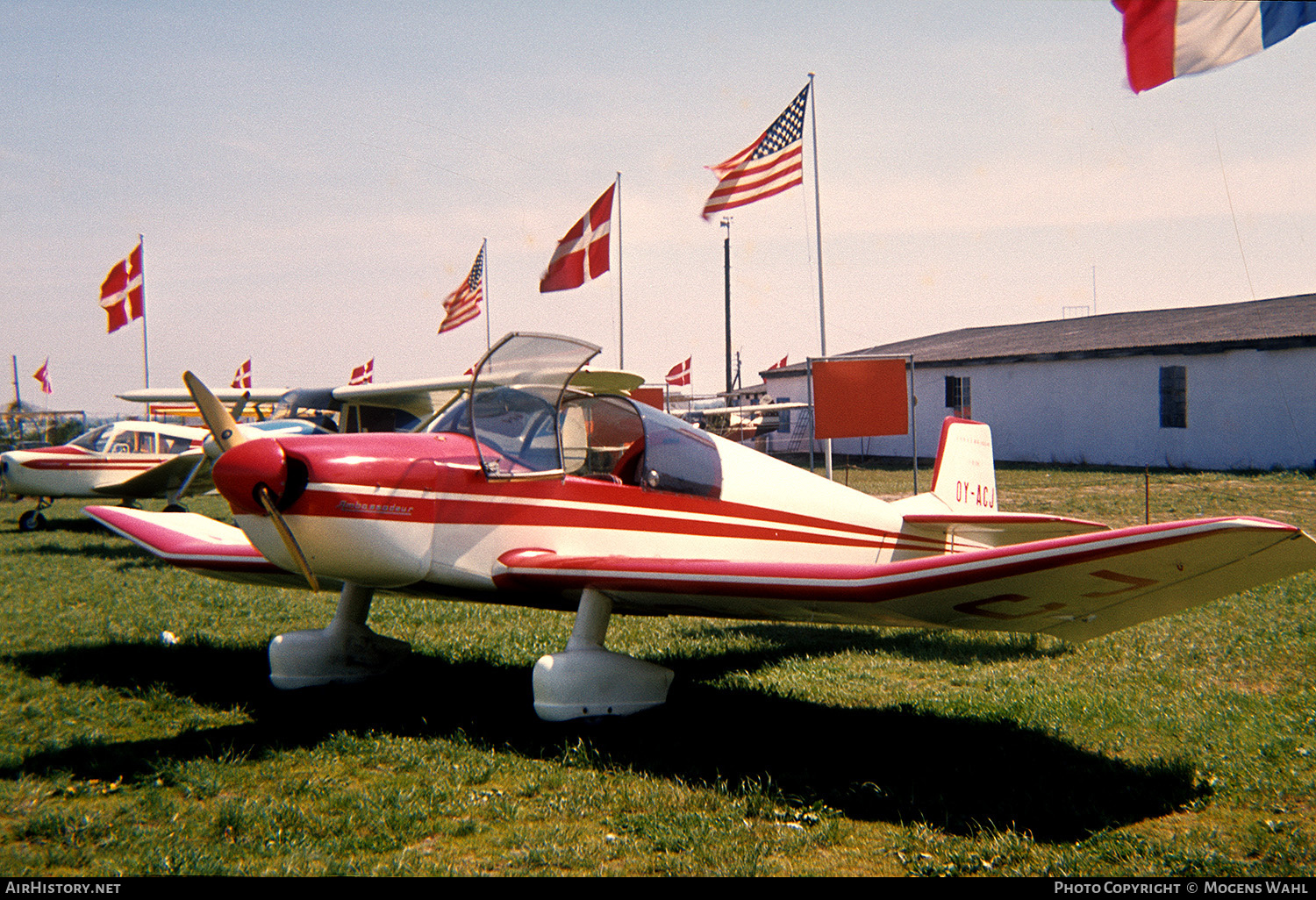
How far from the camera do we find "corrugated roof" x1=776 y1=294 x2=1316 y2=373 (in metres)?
23.8

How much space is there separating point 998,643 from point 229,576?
598 centimetres

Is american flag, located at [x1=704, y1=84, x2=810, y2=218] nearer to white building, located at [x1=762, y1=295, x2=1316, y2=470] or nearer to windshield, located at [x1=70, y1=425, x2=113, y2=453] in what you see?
windshield, located at [x1=70, y1=425, x2=113, y2=453]

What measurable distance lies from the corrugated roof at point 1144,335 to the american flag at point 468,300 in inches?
489

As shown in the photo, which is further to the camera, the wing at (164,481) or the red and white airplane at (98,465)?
the red and white airplane at (98,465)

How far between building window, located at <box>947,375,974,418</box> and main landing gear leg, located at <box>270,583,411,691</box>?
88.4ft

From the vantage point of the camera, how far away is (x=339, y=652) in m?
5.81

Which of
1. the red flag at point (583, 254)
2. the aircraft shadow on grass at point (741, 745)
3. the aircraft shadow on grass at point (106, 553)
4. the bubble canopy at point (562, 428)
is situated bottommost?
the aircraft shadow on grass at point (741, 745)

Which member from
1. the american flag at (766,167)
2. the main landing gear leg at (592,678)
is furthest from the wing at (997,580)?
the american flag at (766,167)

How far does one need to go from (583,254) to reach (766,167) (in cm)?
483

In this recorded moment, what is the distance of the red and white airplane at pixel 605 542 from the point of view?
3.66 meters

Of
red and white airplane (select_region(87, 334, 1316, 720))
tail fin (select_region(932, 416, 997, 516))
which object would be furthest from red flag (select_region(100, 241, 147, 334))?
tail fin (select_region(932, 416, 997, 516))

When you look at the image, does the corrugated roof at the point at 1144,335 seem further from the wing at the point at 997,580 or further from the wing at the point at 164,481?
the wing at the point at 997,580

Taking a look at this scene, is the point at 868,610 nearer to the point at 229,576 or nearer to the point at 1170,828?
the point at 1170,828

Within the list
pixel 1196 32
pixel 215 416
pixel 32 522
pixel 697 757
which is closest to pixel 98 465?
pixel 32 522
